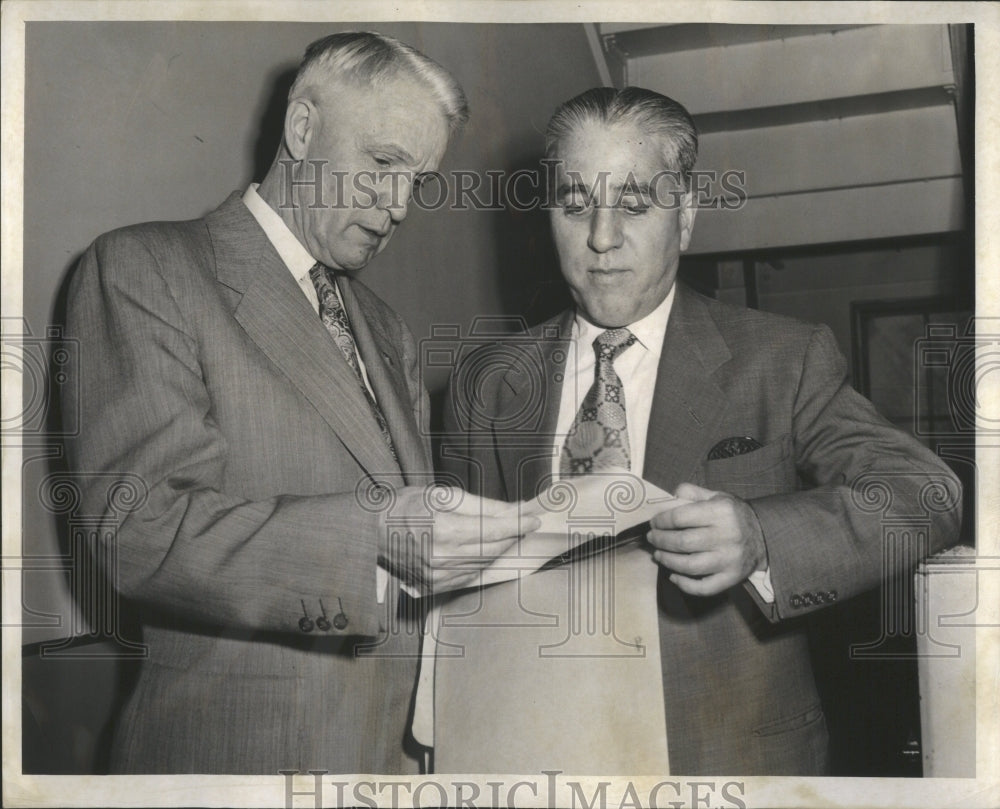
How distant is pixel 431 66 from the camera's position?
190 cm

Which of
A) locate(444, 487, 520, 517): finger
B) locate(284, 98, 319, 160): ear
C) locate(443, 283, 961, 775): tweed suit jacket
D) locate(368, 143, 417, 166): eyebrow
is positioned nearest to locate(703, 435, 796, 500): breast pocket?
locate(443, 283, 961, 775): tweed suit jacket

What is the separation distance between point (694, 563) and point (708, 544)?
40mm

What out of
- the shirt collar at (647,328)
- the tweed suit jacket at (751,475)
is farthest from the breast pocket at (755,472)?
the shirt collar at (647,328)

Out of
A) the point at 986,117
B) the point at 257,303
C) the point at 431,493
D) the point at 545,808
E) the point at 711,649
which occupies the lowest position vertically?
the point at 545,808

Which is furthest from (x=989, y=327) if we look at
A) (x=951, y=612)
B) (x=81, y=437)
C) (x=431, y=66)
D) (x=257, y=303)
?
(x=81, y=437)

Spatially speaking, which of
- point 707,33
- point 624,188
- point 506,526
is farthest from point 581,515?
point 707,33

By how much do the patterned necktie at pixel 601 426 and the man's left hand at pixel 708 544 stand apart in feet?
0.43

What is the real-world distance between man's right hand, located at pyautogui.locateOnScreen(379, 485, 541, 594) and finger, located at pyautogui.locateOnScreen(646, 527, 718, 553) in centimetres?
22

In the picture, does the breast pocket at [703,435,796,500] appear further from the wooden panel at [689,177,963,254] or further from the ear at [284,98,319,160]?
the ear at [284,98,319,160]

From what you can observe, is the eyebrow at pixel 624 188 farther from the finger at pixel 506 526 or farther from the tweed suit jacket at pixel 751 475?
the finger at pixel 506 526

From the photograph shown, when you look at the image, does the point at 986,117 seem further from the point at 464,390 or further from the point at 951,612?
the point at 464,390

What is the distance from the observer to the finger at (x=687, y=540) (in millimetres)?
1784

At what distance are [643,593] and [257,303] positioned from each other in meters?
0.82

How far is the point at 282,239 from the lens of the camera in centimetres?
181
